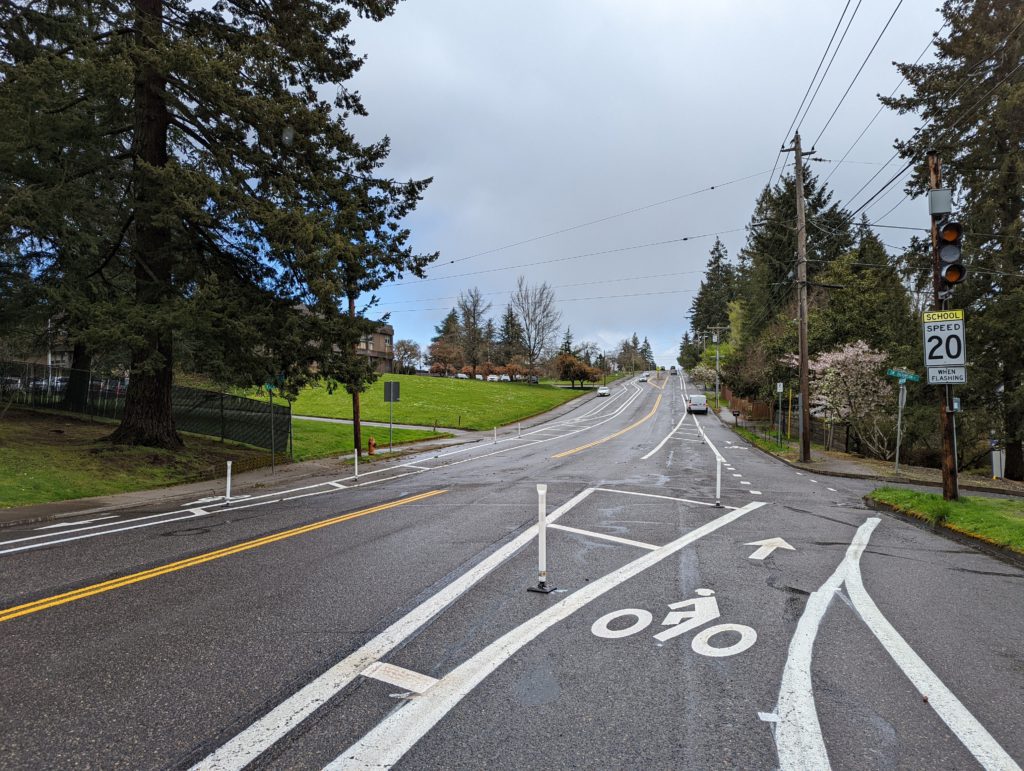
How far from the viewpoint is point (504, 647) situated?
14.0 ft

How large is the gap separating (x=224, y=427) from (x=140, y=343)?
30.5 ft

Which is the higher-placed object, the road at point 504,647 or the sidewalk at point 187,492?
the road at point 504,647

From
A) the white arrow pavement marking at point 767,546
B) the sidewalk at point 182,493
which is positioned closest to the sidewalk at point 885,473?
the white arrow pavement marking at point 767,546

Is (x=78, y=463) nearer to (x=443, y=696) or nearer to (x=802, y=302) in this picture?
(x=443, y=696)

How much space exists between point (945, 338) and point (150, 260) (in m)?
19.4

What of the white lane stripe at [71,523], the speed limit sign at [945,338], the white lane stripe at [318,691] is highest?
the speed limit sign at [945,338]

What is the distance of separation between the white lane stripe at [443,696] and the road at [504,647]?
0.02 metres

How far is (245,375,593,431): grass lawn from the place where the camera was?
39969 mm

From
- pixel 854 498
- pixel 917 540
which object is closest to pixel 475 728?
pixel 917 540

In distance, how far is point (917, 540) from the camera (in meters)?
8.60

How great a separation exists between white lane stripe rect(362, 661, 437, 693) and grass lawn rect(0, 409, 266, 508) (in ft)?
37.2

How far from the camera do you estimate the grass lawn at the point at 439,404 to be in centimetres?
3997

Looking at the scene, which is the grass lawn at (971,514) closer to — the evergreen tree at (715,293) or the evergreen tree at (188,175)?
the evergreen tree at (188,175)

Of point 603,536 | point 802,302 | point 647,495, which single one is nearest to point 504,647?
point 603,536
